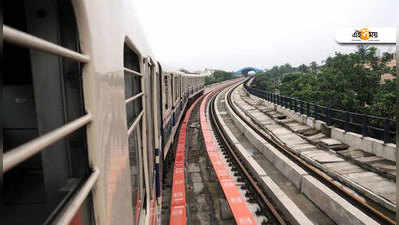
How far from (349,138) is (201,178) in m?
5.79

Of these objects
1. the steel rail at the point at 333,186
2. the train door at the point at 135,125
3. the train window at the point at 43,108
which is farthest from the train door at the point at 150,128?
the steel rail at the point at 333,186

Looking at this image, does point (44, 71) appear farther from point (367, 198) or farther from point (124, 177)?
point (367, 198)

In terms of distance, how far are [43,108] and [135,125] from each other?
1.63m

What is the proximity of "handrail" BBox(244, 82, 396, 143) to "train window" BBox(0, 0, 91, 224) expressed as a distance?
9404mm

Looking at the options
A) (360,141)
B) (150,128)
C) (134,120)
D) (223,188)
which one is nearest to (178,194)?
(223,188)

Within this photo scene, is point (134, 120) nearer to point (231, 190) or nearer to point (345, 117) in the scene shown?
point (231, 190)

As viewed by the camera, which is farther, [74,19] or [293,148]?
[293,148]

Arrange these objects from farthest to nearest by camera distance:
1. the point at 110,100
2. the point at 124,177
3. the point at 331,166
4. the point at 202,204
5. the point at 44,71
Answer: the point at 331,166
the point at 202,204
the point at 124,177
the point at 110,100
the point at 44,71

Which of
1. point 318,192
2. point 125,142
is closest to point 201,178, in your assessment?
point 318,192

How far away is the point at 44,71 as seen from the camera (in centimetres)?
120

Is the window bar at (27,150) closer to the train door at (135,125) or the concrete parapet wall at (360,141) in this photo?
the train door at (135,125)

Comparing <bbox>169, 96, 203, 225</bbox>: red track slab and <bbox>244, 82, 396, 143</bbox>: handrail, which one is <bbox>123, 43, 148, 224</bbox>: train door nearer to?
<bbox>169, 96, 203, 225</bbox>: red track slab

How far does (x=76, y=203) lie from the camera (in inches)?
40.4

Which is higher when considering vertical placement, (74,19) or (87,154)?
(74,19)
